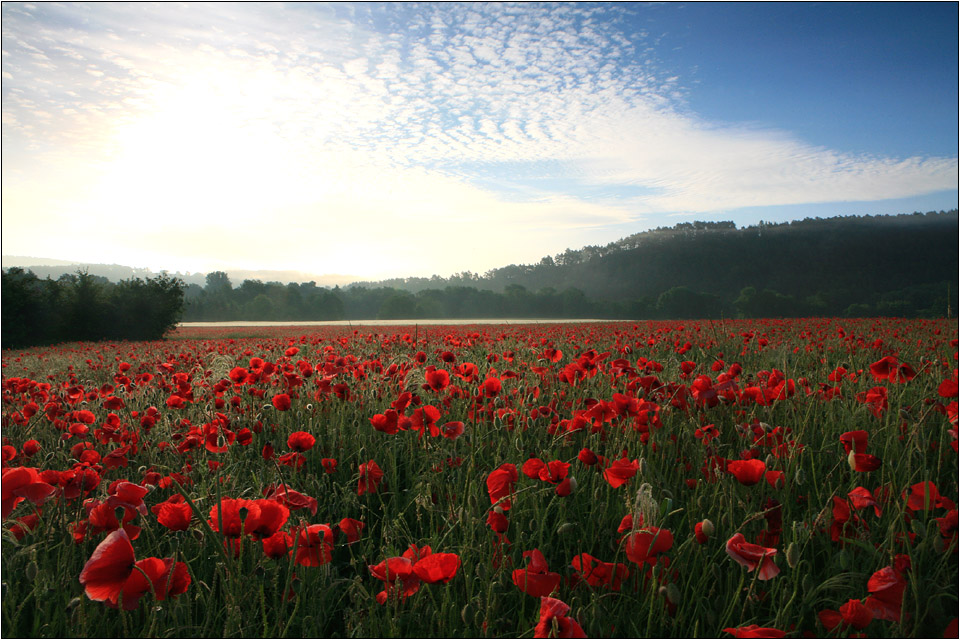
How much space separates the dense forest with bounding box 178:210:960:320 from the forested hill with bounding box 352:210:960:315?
93 mm

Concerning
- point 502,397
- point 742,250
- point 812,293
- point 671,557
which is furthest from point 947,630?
point 742,250

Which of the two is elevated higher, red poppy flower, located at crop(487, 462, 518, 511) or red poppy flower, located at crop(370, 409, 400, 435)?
red poppy flower, located at crop(370, 409, 400, 435)

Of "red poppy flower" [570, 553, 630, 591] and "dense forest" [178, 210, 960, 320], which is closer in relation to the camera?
"red poppy flower" [570, 553, 630, 591]

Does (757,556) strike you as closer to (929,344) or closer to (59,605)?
(59,605)

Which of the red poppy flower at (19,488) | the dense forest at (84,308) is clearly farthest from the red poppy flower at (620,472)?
the dense forest at (84,308)

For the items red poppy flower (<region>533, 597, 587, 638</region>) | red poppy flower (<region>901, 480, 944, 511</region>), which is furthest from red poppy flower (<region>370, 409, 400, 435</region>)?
red poppy flower (<region>901, 480, 944, 511</region>)

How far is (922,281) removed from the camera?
25.4 meters

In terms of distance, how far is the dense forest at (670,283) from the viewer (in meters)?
33.7

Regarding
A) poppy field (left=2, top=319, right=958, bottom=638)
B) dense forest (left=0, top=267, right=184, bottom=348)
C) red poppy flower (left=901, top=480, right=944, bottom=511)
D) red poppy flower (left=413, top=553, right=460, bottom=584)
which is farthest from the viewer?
dense forest (left=0, top=267, right=184, bottom=348)

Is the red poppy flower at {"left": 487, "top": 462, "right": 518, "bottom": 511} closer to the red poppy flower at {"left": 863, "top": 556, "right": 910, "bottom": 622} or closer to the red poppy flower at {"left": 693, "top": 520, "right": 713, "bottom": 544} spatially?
the red poppy flower at {"left": 693, "top": 520, "right": 713, "bottom": 544}

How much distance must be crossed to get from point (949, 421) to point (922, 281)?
30125 millimetres

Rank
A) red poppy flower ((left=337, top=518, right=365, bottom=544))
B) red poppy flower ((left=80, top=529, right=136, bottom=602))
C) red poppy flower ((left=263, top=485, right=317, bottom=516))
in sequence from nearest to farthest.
Answer: 1. red poppy flower ((left=80, top=529, right=136, bottom=602))
2. red poppy flower ((left=263, top=485, right=317, bottom=516))
3. red poppy flower ((left=337, top=518, right=365, bottom=544))

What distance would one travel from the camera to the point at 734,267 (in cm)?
4506

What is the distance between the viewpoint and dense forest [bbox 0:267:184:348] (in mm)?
14422
